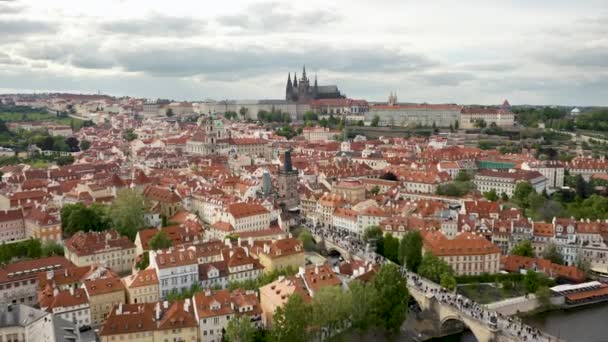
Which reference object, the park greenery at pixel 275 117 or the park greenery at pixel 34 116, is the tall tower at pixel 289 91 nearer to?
the park greenery at pixel 275 117

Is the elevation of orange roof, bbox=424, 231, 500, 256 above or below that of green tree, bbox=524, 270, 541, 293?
above

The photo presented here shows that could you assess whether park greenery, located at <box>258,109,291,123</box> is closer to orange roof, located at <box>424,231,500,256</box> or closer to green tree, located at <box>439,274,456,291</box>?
orange roof, located at <box>424,231,500,256</box>

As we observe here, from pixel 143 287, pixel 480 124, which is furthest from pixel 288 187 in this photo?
pixel 480 124

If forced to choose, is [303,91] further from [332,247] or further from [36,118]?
[332,247]

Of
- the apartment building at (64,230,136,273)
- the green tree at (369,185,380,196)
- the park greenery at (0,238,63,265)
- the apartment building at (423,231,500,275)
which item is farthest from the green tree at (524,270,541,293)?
the park greenery at (0,238,63,265)

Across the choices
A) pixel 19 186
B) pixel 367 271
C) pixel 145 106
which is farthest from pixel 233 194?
pixel 145 106

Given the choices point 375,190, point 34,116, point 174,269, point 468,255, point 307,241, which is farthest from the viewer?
point 34,116
